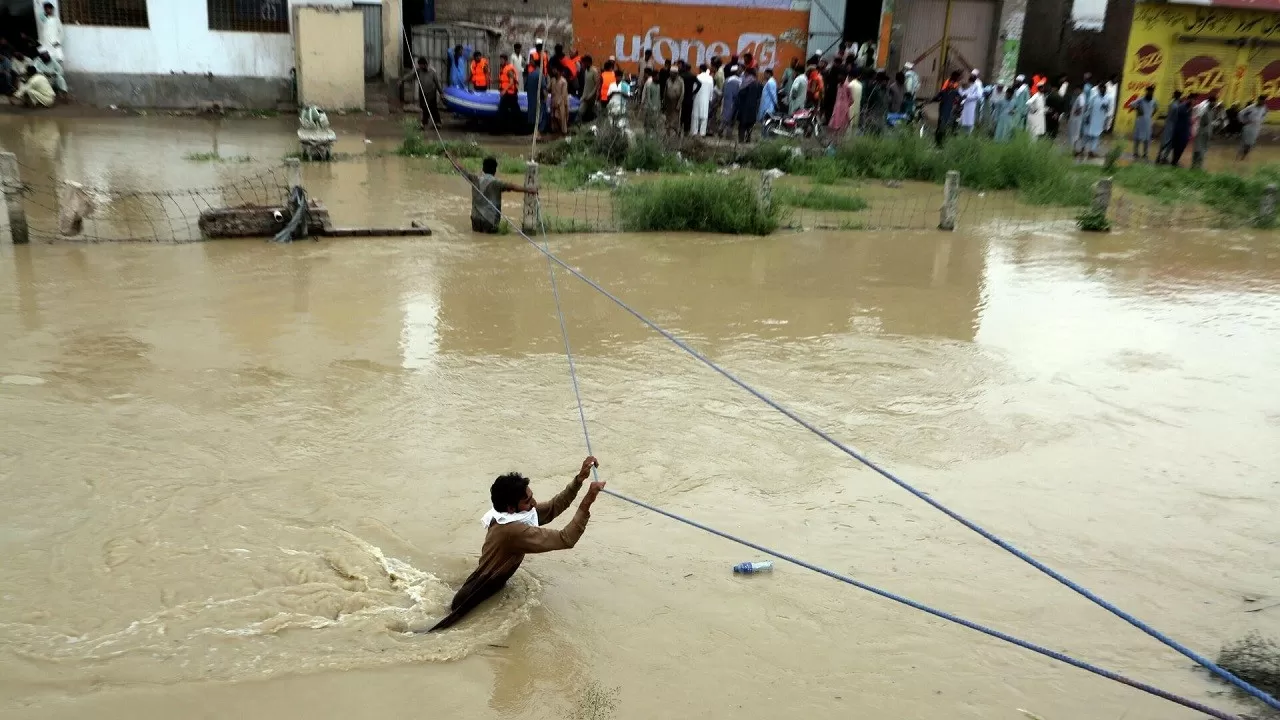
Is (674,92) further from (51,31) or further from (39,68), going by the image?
(39,68)

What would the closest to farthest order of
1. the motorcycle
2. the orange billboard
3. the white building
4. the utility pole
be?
the motorcycle
the white building
the orange billboard
the utility pole

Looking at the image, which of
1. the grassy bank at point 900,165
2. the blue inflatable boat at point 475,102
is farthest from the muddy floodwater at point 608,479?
the blue inflatable boat at point 475,102

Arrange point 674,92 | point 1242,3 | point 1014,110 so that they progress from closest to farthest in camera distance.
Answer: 1. point 674,92
2. point 1014,110
3. point 1242,3

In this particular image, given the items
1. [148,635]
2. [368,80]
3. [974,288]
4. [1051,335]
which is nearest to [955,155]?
[974,288]

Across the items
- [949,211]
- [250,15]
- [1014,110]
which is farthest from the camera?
[250,15]

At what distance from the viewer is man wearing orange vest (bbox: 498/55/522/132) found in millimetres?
19734

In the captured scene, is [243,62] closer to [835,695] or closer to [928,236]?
[928,236]

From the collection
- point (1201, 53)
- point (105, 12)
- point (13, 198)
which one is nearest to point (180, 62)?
point (105, 12)

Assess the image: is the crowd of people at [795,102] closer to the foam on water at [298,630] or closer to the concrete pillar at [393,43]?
the concrete pillar at [393,43]

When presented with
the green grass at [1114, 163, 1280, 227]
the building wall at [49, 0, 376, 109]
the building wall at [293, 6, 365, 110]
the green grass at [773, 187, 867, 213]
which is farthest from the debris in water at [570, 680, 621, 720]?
the building wall at [49, 0, 376, 109]

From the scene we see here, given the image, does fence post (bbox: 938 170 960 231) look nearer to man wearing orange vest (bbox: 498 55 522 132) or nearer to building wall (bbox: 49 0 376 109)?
man wearing orange vest (bbox: 498 55 522 132)

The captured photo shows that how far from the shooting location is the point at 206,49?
21.0 m

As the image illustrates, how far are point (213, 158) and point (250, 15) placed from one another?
7.01m

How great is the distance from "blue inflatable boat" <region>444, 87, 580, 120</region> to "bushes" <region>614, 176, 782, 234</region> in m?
8.15
